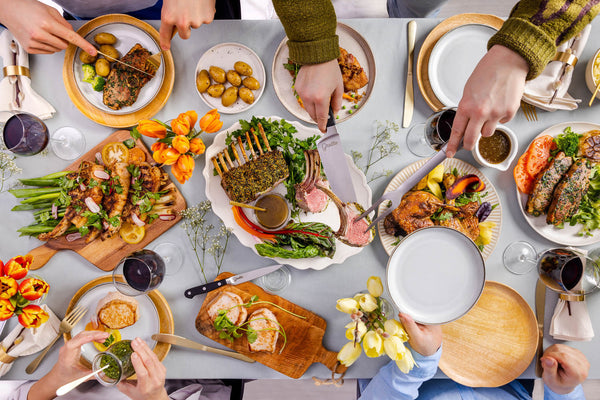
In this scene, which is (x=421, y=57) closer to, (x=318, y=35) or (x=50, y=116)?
(x=318, y=35)

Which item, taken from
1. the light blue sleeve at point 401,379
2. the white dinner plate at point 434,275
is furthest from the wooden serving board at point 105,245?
the light blue sleeve at point 401,379

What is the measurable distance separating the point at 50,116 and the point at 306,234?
117 centimetres

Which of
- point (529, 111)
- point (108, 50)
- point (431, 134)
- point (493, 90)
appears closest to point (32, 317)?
point (108, 50)

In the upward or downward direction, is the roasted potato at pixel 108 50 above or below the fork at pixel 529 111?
above

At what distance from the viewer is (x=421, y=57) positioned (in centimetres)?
148

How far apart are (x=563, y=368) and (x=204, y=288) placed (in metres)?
1.52

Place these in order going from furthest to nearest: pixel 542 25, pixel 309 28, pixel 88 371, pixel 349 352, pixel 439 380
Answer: pixel 439 380, pixel 88 371, pixel 349 352, pixel 309 28, pixel 542 25

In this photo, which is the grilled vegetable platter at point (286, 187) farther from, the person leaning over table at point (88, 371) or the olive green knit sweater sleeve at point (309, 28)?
the person leaning over table at point (88, 371)

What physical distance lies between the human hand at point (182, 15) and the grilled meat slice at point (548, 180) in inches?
57.3

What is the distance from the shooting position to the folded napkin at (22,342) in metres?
1.38

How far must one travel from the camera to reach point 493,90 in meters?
1.07

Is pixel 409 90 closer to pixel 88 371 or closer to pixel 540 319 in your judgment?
pixel 540 319

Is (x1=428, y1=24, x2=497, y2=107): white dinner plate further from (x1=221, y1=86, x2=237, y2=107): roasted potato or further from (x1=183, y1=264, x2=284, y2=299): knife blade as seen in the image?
(x1=183, y1=264, x2=284, y2=299): knife blade

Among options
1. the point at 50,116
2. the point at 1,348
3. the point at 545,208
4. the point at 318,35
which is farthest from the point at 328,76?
the point at 1,348
